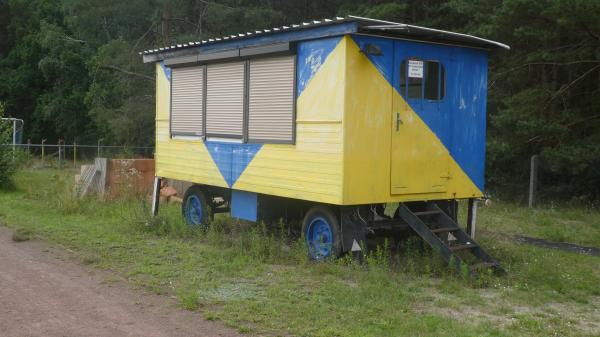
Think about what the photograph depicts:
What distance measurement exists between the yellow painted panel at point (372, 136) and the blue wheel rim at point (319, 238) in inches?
34.5

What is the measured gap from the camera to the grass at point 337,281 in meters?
6.33

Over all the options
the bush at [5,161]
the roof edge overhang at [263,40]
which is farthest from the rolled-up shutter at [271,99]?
the bush at [5,161]

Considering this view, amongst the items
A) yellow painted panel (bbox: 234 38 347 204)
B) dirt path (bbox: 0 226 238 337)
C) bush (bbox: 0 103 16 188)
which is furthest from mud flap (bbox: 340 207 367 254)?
bush (bbox: 0 103 16 188)

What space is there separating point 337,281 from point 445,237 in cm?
212

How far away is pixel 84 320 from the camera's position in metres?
6.32

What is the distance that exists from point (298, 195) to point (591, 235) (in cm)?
578

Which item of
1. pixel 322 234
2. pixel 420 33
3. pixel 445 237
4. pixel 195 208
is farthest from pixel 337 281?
Answer: pixel 195 208

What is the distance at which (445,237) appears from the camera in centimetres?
933

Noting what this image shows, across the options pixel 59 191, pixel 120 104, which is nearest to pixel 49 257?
pixel 59 191

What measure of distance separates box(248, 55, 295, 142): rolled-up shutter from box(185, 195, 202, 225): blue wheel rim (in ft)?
8.61

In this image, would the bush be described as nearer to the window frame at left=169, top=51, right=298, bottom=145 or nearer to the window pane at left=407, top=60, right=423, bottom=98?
the window frame at left=169, top=51, right=298, bottom=145

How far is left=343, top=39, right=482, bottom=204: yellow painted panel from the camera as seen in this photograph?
28.2ft

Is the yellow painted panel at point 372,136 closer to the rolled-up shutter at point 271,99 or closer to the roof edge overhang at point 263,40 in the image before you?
the roof edge overhang at point 263,40

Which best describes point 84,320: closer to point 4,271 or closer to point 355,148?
point 4,271
